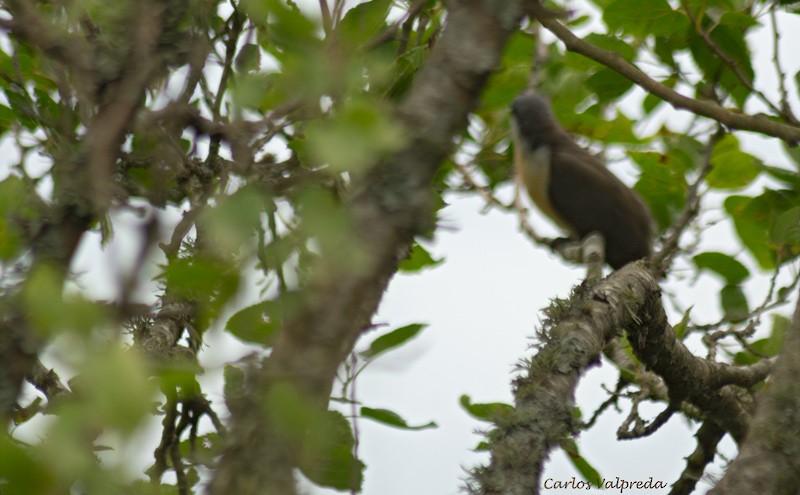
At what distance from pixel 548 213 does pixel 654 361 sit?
268 cm

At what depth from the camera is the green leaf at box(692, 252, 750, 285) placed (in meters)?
3.19

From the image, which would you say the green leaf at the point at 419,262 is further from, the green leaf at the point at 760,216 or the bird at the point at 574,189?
the bird at the point at 574,189

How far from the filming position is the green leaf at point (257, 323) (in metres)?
0.94

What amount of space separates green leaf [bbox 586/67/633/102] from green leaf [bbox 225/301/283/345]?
2242 millimetres

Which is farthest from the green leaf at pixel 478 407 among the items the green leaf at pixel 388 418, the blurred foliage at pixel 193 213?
the green leaf at pixel 388 418

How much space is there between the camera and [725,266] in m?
3.19

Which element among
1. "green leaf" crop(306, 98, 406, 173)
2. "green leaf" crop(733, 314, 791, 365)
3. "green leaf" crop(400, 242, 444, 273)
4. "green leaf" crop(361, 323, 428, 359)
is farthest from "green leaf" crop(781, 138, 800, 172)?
"green leaf" crop(306, 98, 406, 173)

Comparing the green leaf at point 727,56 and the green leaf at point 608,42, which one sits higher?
the green leaf at point 608,42

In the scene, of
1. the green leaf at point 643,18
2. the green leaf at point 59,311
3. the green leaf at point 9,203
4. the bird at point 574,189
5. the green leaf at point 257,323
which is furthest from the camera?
the bird at point 574,189

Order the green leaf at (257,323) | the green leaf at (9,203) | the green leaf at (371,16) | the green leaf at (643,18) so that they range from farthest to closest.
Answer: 1. the green leaf at (643,18)
2. the green leaf at (371,16)
3. the green leaf at (9,203)
4. the green leaf at (257,323)

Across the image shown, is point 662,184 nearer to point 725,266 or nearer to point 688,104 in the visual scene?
point 725,266

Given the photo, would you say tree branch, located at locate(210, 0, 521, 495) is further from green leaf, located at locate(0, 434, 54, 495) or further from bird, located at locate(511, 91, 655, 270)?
bird, located at locate(511, 91, 655, 270)

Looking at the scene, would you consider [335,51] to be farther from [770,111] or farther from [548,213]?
[548,213]

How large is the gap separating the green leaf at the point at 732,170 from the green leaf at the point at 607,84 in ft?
1.45
